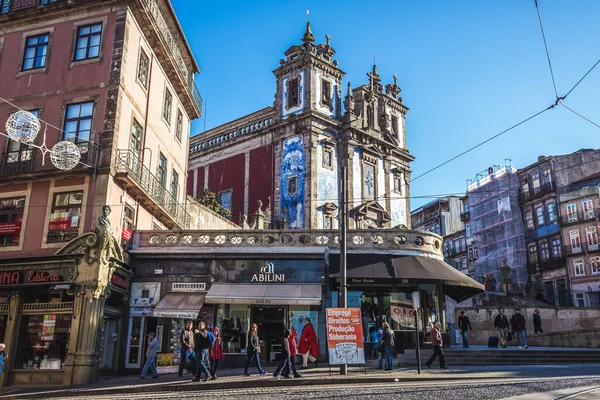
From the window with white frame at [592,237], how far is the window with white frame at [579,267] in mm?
1482

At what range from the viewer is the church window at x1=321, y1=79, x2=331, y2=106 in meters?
39.7

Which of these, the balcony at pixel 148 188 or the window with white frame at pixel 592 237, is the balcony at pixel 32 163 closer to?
the balcony at pixel 148 188

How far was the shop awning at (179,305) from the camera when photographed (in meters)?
20.0

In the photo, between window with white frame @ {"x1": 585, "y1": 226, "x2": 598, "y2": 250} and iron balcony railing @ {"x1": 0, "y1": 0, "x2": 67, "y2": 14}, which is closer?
iron balcony railing @ {"x1": 0, "y1": 0, "x2": 67, "y2": 14}

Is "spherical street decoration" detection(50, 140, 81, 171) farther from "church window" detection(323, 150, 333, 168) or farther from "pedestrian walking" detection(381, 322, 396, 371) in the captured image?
"church window" detection(323, 150, 333, 168)

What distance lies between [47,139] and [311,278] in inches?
422

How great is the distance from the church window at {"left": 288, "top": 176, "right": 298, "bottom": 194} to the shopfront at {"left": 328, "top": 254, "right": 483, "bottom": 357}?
16.0 meters

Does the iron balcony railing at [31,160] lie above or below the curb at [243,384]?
above

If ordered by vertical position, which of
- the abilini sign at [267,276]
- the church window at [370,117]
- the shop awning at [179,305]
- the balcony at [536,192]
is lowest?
the shop awning at [179,305]

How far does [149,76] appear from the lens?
23719 mm

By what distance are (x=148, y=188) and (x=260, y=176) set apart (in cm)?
1745

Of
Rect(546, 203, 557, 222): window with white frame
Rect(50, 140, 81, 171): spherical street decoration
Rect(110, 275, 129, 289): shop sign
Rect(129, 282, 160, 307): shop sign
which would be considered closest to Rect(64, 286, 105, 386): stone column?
Rect(110, 275, 129, 289): shop sign

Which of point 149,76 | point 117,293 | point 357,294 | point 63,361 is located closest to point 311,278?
point 357,294

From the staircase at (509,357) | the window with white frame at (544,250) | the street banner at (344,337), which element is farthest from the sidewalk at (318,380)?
the window with white frame at (544,250)
